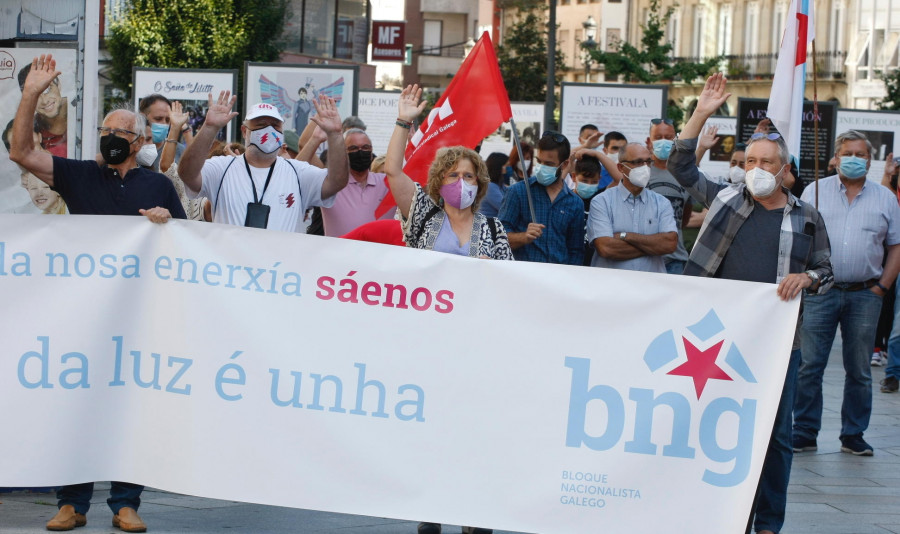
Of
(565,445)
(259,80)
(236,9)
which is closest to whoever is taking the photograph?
(565,445)

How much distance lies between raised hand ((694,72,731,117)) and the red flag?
6.30 feet

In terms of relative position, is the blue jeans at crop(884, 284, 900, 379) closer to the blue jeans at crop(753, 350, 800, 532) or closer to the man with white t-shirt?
the blue jeans at crop(753, 350, 800, 532)

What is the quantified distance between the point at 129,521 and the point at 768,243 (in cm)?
319

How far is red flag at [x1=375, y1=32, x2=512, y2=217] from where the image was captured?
29.2 ft

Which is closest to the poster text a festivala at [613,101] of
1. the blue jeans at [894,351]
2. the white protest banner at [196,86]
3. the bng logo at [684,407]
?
the white protest banner at [196,86]

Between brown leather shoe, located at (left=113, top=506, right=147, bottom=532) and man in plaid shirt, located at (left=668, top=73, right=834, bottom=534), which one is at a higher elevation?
man in plaid shirt, located at (left=668, top=73, right=834, bottom=534)

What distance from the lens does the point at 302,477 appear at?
6.30 m

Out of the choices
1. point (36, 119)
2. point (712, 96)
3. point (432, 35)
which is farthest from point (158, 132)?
point (432, 35)

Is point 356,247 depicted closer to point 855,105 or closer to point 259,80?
point 259,80

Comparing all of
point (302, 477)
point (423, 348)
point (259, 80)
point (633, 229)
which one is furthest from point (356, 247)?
point (259, 80)

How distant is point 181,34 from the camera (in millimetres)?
34156

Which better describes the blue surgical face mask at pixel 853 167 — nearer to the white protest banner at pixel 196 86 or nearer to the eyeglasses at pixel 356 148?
the eyeglasses at pixel 356 148

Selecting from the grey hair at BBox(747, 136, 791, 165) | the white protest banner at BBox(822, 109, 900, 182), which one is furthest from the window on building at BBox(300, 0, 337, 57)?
the grey hair at BBox(747, 136, 791, 165)

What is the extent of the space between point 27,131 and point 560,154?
3.60 m
